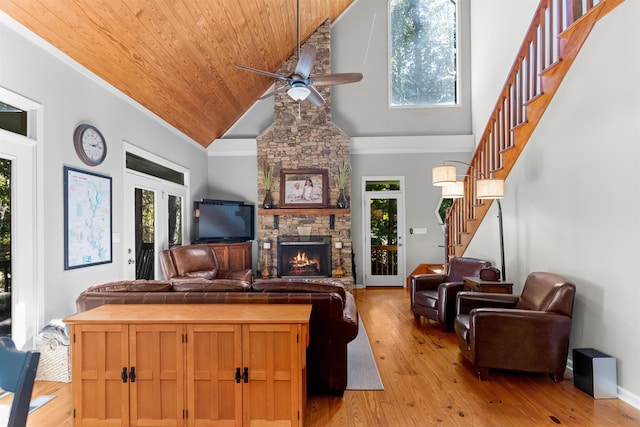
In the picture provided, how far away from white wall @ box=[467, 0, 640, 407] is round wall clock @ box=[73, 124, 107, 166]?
457cm

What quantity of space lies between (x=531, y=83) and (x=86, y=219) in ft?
15.9

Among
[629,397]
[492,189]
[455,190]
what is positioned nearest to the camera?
[629,397]

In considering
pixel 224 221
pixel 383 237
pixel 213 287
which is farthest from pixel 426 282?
pixel 224 221

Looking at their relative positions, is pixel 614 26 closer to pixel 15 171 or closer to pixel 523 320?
pixel 523 320

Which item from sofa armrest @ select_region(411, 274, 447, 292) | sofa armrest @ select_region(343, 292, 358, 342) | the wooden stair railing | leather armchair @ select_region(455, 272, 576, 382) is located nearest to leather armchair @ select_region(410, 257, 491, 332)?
sofa armrest @ select_region(411, 274, 447, 292)

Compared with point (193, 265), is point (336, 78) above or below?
above

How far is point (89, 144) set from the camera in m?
3.72

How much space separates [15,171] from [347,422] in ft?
10.4

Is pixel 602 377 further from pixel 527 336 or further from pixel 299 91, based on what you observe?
pixel 299 91

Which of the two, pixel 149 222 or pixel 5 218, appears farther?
pixel 149 222

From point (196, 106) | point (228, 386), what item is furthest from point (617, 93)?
point (196, 106)

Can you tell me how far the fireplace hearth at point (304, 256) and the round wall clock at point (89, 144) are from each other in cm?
374

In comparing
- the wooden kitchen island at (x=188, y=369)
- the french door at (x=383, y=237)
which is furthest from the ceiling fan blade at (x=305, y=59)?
the french door at (x=383, y=237)

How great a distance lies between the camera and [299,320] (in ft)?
6.95
